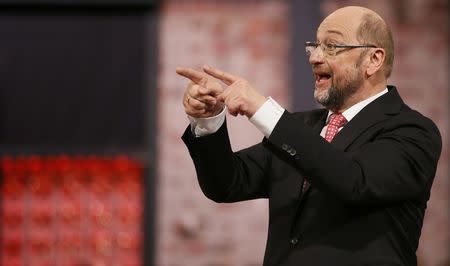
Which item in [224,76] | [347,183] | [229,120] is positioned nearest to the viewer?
→ [347,183]

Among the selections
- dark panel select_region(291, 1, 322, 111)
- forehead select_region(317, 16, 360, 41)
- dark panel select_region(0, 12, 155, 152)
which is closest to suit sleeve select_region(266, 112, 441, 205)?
forehead select_region(317, 16, 360, 41)

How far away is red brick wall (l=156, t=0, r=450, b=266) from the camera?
4.70 meters

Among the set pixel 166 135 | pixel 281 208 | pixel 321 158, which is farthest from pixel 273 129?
pixel 166 135

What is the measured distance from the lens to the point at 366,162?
6.53ft

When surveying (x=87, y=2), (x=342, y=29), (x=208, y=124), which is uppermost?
(x=342, y=29)

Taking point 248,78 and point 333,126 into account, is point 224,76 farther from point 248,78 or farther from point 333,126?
point 248,78

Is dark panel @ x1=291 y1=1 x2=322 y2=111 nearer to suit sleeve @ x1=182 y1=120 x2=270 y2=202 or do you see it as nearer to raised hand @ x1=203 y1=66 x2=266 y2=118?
suit sleeve @ x1=182 y1=120 x2=270 y2=202

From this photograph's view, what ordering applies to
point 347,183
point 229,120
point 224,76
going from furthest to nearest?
point 229,120
point 224,76
point 347,183

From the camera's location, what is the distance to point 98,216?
4754mm

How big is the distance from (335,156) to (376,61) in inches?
13.8

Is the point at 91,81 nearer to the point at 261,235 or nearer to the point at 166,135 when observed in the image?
the point at 166,135

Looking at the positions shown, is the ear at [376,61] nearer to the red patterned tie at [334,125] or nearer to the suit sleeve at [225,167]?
the red patterned tie at [334,125]

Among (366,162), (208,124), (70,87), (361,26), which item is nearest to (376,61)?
(361,26)

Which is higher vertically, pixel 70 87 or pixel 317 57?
pixel 317 57
